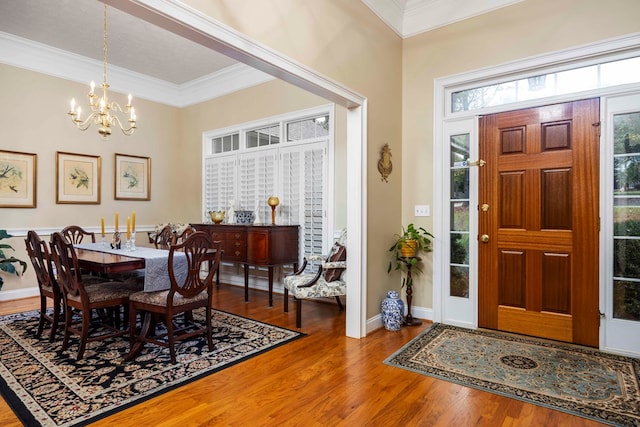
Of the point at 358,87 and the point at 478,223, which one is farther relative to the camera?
the point at 478,223

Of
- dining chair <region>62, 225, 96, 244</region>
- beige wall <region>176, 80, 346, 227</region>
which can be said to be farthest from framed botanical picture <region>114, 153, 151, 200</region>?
dining chair <region>62, 225, 96, 244</region>

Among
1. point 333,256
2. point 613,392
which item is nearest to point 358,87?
point 333,256

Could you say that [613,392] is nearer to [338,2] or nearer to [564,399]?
[564,399]

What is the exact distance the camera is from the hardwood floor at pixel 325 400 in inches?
80.7

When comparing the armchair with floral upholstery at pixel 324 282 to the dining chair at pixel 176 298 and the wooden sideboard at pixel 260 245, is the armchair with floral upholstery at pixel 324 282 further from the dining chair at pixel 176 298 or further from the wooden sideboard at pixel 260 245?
the dining chair at pixel 176 298

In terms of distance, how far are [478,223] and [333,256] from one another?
153 cm

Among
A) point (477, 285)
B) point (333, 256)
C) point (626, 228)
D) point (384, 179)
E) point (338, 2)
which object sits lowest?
point (477, 285)

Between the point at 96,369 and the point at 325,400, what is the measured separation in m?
1.72

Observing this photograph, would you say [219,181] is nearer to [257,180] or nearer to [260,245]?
[257,180]

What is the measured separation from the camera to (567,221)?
10.6 ft

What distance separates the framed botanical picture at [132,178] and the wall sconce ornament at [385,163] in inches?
176

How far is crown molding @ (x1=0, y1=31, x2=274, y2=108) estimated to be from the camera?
16.1ft

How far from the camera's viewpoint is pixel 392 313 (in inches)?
143

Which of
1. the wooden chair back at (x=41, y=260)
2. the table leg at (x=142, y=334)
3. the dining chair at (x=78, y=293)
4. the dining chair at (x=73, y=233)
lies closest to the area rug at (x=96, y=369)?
the table leg at (x=142, y=334)
